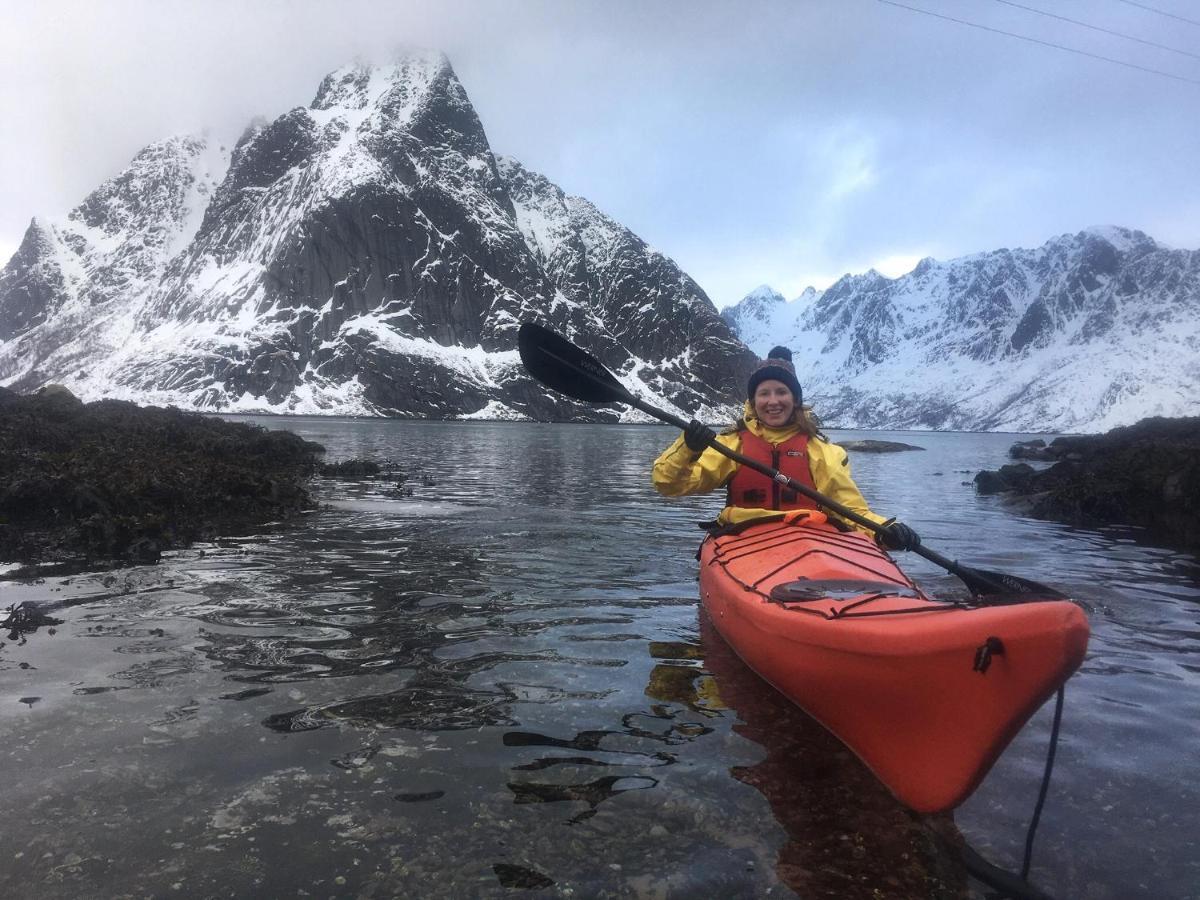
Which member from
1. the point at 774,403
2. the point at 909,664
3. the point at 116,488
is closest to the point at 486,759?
the point at 909,664

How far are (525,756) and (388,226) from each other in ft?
678

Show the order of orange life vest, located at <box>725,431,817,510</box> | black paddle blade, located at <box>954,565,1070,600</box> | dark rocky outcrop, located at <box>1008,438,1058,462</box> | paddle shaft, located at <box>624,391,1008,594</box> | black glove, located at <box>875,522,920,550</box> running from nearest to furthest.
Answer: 1. black paddle blade, located at <box>954,565,1070,600</box>
2. paddle shaft, located at <box>624,391,1008,594</box>
3. black glove, located at <box>875,522,920,550</box>
4. orange life vest, located at <box>725,431,817,510</box>
5. dark rocky outcrop, located at <box>1008,438,1058,462</box>

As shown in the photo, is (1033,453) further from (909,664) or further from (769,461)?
(909,664)

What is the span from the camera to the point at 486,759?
13.9 ft

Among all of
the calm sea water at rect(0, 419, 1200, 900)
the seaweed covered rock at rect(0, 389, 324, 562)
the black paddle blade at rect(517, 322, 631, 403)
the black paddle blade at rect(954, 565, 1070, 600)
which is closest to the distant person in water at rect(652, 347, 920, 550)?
the black paddle blade at rect(517, 322, 631, 403)

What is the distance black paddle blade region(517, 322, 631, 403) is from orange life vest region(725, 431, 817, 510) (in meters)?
1.45

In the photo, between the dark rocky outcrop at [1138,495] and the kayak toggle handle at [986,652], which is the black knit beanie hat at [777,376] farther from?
the dark rocky outcrop at [1138,495]

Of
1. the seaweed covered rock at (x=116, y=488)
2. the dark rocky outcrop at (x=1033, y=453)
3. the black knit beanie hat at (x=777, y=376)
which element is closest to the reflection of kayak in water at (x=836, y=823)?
the black knit beanie hat at (x=777, y=376)

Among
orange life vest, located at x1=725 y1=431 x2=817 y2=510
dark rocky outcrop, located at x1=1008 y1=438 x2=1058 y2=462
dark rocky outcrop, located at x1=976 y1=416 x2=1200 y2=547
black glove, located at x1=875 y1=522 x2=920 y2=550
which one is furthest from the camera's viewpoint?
dark rocky outcrop, located at x1=1008 y1=438 x2=1058 y2=462

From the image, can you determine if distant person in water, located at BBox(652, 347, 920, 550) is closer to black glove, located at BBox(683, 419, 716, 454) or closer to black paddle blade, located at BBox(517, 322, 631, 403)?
black glove, located at BBox(683, 419, 716, 454)

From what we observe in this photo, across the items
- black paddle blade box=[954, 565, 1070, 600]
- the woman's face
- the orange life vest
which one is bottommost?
black paddle blade box=[954, 565, 1070, 600]

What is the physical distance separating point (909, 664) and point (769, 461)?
11.0 ft

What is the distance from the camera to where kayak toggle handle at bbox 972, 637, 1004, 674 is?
3227mm

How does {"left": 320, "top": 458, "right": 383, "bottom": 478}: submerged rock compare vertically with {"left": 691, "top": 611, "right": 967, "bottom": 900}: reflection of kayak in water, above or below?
above
